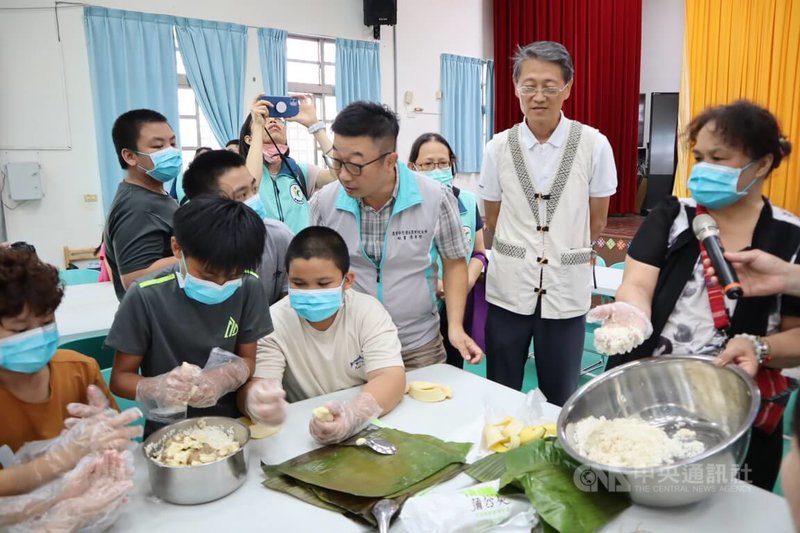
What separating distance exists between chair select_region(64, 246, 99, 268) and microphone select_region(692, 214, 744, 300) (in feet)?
16.6

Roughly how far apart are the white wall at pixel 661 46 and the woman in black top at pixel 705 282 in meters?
6.37

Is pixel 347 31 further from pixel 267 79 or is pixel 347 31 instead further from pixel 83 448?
pixel 83 448

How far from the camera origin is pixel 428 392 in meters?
1.54

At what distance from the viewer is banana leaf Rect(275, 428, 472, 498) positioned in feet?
3.58

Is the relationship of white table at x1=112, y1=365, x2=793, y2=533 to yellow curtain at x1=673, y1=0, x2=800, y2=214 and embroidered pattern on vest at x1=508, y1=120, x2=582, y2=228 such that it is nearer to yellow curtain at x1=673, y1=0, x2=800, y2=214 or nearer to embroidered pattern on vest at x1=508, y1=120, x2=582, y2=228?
embroidered pattern on vest at x1=508, y1=120, x2=582, y2=228

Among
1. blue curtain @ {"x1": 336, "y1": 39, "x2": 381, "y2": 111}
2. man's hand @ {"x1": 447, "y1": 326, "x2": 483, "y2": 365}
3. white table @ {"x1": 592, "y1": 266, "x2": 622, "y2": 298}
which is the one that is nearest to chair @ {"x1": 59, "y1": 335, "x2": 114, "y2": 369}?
man's hand @ {"x1": 447, "y1": 326, "x2": 483, "y2": 365}

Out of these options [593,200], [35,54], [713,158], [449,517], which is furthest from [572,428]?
[35,54]

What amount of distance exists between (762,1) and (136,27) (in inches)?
217

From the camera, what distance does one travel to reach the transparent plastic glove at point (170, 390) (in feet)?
4.05

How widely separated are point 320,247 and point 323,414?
0.52 metres

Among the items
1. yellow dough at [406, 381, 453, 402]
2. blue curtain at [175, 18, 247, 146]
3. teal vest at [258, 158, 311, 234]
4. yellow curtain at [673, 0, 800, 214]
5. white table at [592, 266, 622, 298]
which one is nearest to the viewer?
yellow dough at [406, 381, 453, 402]

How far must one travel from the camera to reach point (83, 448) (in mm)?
1012

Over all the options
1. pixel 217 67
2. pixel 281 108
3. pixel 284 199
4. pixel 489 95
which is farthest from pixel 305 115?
pixel 489 95

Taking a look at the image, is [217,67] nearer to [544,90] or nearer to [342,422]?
[544,90]
